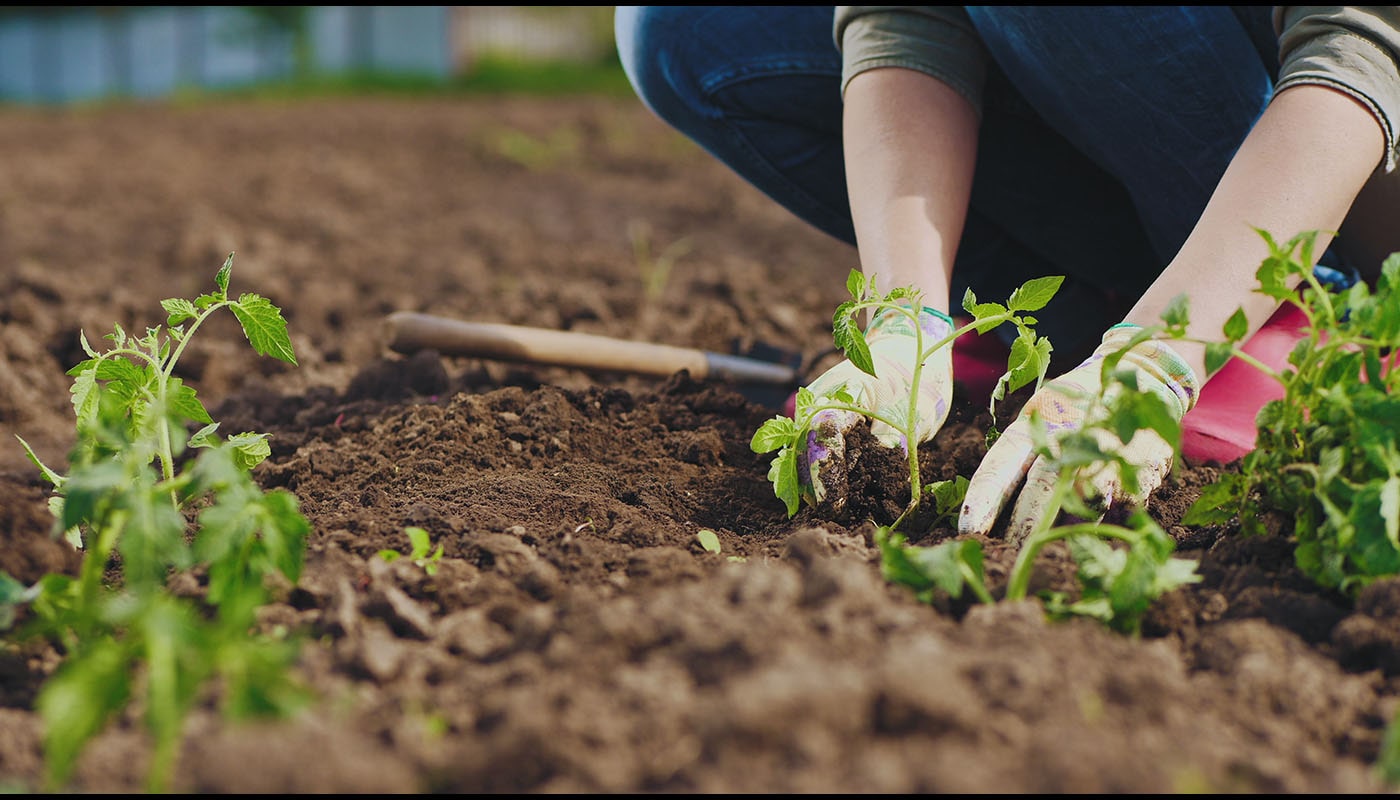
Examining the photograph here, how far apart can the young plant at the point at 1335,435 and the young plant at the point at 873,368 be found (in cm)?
25

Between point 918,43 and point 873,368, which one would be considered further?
point 918,43

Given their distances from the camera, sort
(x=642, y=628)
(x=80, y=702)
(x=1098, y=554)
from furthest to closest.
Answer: (x=1098, y=554) → (x=642, y=628) → (x=80, y=702)

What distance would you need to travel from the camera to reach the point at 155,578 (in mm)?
1075

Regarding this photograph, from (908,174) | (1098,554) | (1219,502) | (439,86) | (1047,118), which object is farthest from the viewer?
(439,86)

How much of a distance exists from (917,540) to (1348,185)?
0.73 meters

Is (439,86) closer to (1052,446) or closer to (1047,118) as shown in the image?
(1047,118)

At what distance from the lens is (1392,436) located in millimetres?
1093

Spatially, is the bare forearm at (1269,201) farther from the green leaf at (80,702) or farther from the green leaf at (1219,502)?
the green leaf at (80,702)

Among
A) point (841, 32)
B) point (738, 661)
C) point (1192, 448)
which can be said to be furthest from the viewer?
point (841, 32)

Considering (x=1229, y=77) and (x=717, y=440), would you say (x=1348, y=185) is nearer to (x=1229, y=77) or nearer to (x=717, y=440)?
(x=1229, y=77)

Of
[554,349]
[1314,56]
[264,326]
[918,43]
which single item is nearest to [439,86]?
[554,349]

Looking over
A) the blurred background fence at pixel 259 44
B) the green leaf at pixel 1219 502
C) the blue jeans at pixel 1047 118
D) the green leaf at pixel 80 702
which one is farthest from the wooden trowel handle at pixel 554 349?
the blurred background fence at pixel 259 44

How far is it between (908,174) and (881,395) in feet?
1.37

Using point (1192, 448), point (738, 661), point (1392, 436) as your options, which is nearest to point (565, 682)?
point (738, 661)
